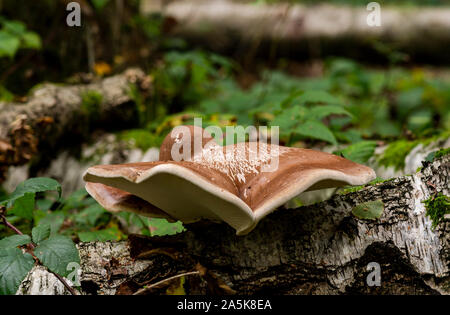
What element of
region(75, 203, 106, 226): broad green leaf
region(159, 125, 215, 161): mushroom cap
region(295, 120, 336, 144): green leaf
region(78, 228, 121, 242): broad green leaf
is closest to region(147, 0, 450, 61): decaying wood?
region(295, 120, 336, 144): green leaf

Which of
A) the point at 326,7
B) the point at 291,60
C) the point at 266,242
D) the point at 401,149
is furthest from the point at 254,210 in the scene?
the point at 326,7

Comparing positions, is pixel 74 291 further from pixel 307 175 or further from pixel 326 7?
pixel 326 7

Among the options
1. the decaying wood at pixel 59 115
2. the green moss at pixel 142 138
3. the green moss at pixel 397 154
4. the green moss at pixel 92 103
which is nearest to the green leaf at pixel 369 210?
the green moss at pixel 397 154

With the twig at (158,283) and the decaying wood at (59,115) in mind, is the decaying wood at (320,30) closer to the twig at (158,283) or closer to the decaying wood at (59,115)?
the decaying wood at (59,115)

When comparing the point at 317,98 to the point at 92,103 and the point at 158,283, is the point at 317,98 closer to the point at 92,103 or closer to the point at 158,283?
the point at 158,283

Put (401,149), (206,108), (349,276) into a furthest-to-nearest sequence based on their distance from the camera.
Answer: (206,108)
(401,149)
(349,276)

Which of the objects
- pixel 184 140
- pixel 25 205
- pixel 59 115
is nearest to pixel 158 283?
pixel 184 140
